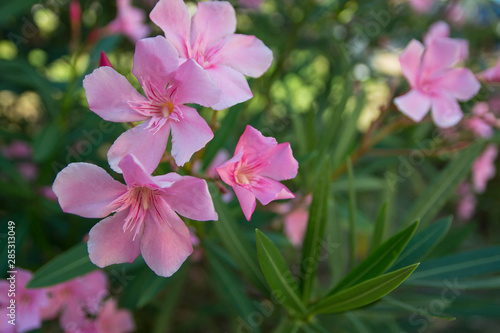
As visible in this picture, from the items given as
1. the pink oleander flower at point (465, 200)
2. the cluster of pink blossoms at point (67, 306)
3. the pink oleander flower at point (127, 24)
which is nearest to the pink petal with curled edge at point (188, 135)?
the cluster of pink blossoms at point (67, 306)

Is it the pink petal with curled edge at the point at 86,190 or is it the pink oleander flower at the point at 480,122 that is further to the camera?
the pink oleander flower at the point at 480,122

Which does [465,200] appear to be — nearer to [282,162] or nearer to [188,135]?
[282,162]

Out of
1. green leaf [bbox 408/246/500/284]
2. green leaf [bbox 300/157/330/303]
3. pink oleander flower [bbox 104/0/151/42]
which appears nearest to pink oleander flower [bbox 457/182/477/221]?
green leaf [bbox 408/246/500/284]

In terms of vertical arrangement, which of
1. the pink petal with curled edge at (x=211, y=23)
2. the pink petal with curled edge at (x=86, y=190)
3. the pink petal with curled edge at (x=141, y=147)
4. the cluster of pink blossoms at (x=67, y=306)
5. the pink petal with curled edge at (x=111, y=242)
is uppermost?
the pink petal with curled edge at (x=211, y=23)

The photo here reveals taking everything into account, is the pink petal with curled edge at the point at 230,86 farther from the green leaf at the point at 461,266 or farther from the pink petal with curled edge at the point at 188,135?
the green leaf at the point at 461,266

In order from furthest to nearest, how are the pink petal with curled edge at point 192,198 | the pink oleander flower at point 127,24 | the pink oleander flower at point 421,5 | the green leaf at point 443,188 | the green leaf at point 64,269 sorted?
the pink oleander flower at point 421,5 < the pink oleander flower at point 127,24 < the green leaf at point 443,188 < the green leaf at point 64,269 < the pink petal with curled edge at point 192,198

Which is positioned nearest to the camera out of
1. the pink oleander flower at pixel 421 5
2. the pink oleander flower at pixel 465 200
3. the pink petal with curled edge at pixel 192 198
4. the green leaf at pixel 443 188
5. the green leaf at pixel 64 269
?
the pink petal with curled edge at pixel 192 198

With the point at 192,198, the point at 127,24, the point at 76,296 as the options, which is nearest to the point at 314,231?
the point at 192,198

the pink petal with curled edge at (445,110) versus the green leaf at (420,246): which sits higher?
the pink petal with curled edge at (445,110)
